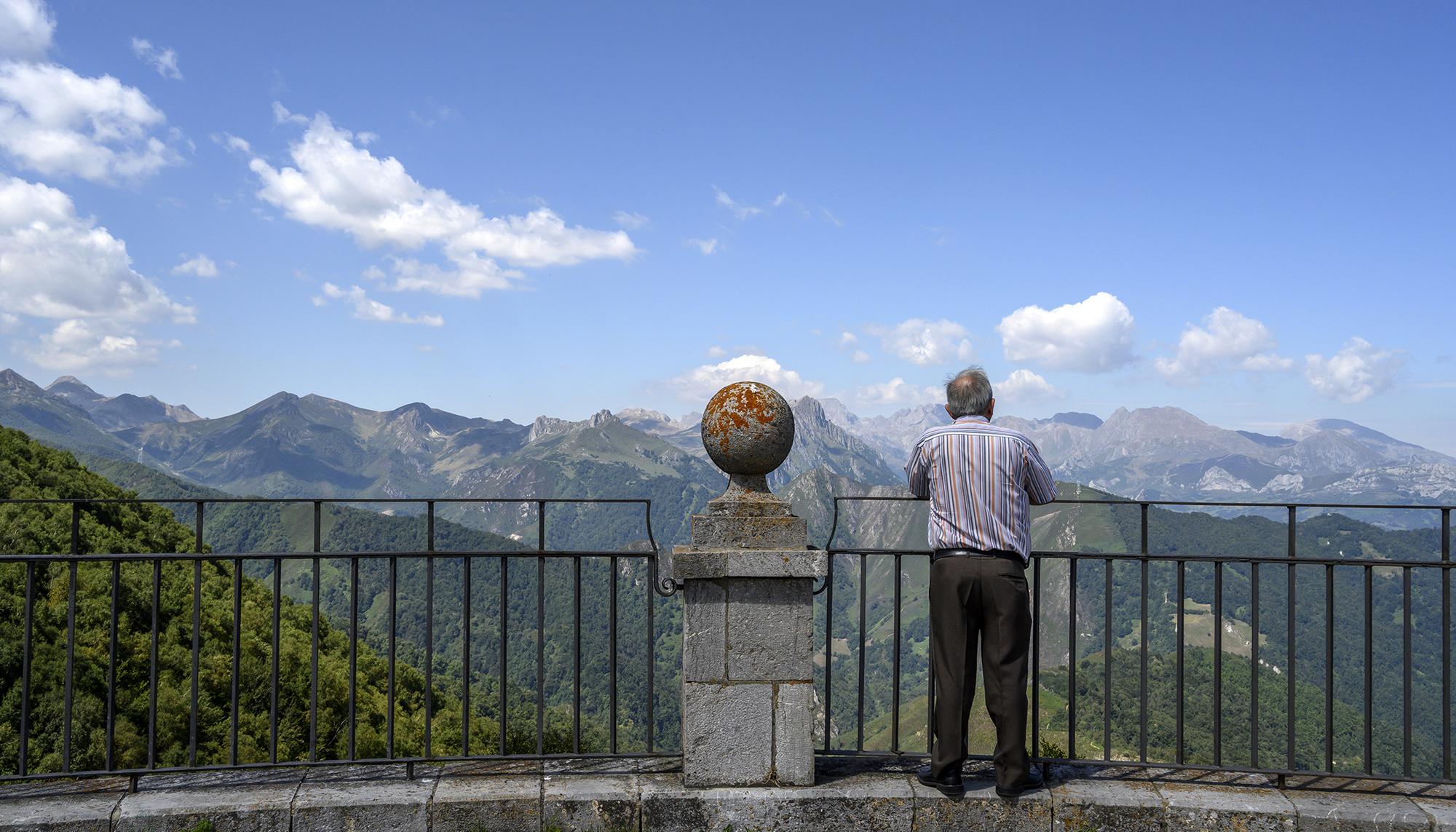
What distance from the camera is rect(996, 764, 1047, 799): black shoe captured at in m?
4.38

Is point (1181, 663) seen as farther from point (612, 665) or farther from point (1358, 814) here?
point (612, 665)

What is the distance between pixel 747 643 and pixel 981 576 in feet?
3.82

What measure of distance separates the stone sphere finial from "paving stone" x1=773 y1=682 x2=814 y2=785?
1015 mm

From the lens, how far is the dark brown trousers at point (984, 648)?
4.23 m

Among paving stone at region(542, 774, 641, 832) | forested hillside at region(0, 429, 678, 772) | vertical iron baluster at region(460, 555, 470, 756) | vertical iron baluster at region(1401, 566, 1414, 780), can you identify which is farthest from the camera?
forested hillside at region(0, 429, 678, 772)

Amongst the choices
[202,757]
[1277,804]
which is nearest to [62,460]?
[202,757]

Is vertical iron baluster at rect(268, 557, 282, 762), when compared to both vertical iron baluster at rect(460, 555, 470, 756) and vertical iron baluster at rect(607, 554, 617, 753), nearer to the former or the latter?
vertical iron baluster at rect(460, 555, 470, 756)

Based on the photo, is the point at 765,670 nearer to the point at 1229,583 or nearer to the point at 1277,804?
the point at 1277,804

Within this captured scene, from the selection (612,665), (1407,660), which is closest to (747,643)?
(612,665)

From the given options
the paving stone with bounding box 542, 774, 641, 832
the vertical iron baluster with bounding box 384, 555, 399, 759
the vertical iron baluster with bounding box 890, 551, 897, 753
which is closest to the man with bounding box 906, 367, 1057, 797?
the vertical iron baluster with bounding box 890, 551, 897, 753

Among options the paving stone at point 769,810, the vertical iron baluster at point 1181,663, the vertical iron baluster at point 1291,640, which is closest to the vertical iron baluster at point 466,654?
the paving stone at point 769,810

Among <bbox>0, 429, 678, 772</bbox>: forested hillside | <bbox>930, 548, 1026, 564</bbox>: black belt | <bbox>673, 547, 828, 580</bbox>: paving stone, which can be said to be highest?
<bbox>930, 548, 1026, 564</bbox>: black belt

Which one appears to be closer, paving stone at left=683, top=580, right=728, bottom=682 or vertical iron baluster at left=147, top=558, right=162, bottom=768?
vertical iron baluster at left=147, top=558, right=162, bottom=768

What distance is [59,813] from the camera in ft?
13.6
